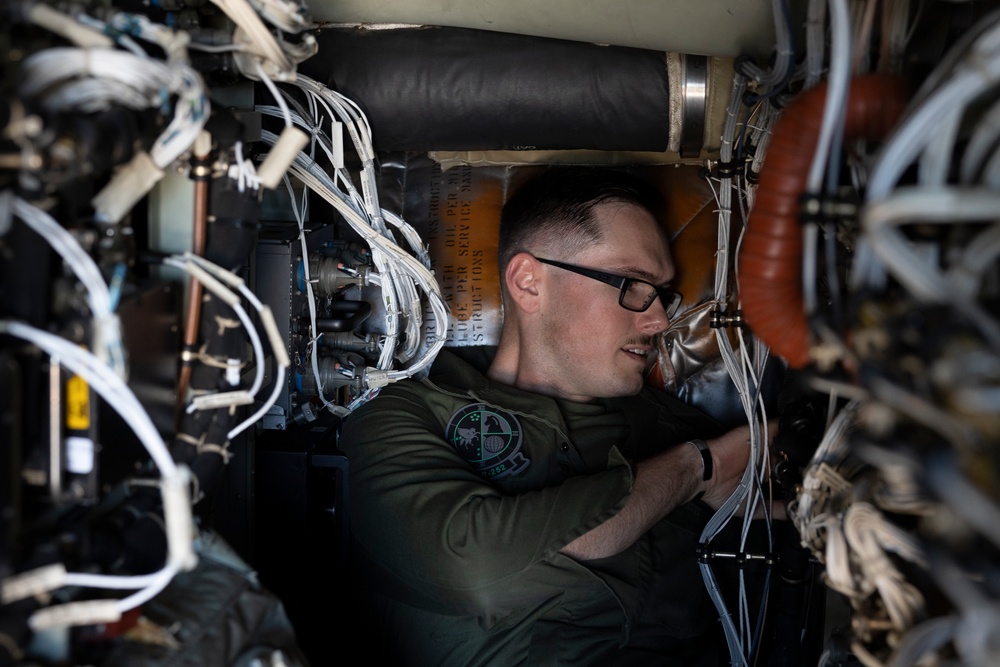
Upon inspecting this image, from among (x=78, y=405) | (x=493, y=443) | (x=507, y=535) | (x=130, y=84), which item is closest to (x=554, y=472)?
(x=493, y=443)

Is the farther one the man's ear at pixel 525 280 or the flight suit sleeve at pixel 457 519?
the man's ear at pixel 525 280

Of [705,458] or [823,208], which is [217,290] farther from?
[705,458]

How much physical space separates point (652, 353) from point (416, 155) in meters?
0.86

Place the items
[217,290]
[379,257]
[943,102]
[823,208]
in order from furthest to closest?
[379,257]
[217,290]
[823,208]
[943,102]

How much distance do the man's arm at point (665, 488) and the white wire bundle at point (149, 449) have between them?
0.93 m

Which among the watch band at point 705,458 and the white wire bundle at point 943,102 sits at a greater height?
the white wire bundle at point 943,102

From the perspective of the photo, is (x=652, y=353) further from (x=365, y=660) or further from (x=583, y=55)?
(x=365, y=660)

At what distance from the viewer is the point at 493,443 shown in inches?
74.7

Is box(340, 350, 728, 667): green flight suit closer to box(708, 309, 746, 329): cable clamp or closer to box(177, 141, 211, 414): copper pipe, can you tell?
box(708, 309, 746, 329): cable clamp

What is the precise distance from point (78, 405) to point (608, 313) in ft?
4.28

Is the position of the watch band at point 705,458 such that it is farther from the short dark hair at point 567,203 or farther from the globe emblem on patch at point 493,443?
the short dark hair at point 567,203

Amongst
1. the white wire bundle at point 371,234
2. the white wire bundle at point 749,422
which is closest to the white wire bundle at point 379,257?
the white wire bundle at point 371,234

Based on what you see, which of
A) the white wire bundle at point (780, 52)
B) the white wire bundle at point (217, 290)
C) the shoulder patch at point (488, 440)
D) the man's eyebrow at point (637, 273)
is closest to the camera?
the white wire bundle at point (217, 290)

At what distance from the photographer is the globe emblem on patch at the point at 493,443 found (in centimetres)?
189
